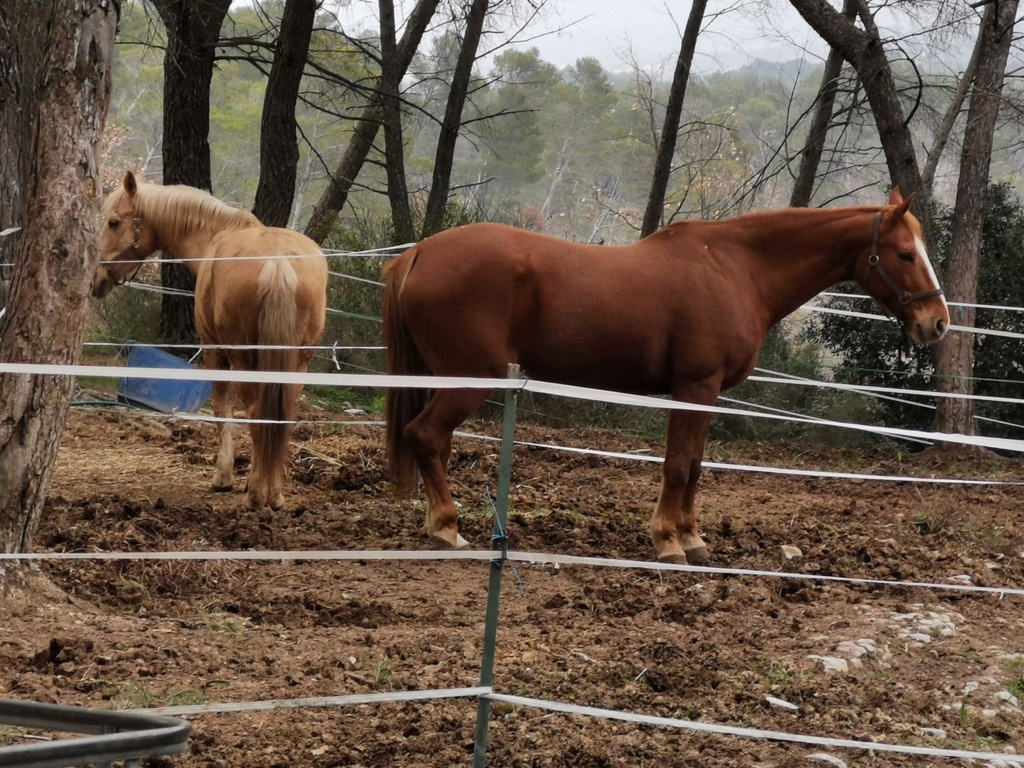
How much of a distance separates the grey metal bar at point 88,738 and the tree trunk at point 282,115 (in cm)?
930

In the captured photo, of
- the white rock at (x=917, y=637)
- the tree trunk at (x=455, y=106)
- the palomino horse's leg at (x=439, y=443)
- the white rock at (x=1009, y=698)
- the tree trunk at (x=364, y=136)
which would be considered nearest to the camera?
the white rock at (x=1009, y=698)

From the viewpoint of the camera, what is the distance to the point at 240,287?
20.3 ft

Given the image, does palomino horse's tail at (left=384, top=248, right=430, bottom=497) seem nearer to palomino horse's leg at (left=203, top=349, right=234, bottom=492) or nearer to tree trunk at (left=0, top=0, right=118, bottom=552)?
palomino horse's leg at (left=203, top=349, right=234, bottom=492)

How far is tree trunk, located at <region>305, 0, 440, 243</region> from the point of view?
13125mm

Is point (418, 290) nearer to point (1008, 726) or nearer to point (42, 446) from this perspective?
point (42, 446)

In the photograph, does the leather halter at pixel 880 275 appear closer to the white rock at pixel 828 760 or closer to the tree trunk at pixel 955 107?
the white rock at pixel 828 760

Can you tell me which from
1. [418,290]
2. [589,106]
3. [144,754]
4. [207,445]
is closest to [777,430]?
[207,445]

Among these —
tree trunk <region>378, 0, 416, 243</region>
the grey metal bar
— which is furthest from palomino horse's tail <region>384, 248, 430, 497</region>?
tree trunk <region>378, 0, 416, 243</region>

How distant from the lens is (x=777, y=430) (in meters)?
10.9

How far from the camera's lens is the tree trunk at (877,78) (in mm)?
9719

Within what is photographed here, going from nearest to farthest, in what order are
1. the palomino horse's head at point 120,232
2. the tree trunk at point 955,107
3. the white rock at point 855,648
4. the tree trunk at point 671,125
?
1. the white rock at point 855,648
2. the palomino horse's head at point 120,232
3. the tree trunk at point 955,107
4. the tree trunk at point 671,125

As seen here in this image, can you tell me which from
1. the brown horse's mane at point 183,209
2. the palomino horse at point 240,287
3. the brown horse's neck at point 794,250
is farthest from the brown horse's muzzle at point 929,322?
the brown horse's mane at point 183,209

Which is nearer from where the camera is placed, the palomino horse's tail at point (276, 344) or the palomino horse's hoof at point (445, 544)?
the palomino horse's hoof at point (445, 544)

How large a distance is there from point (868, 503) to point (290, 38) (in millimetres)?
6858
